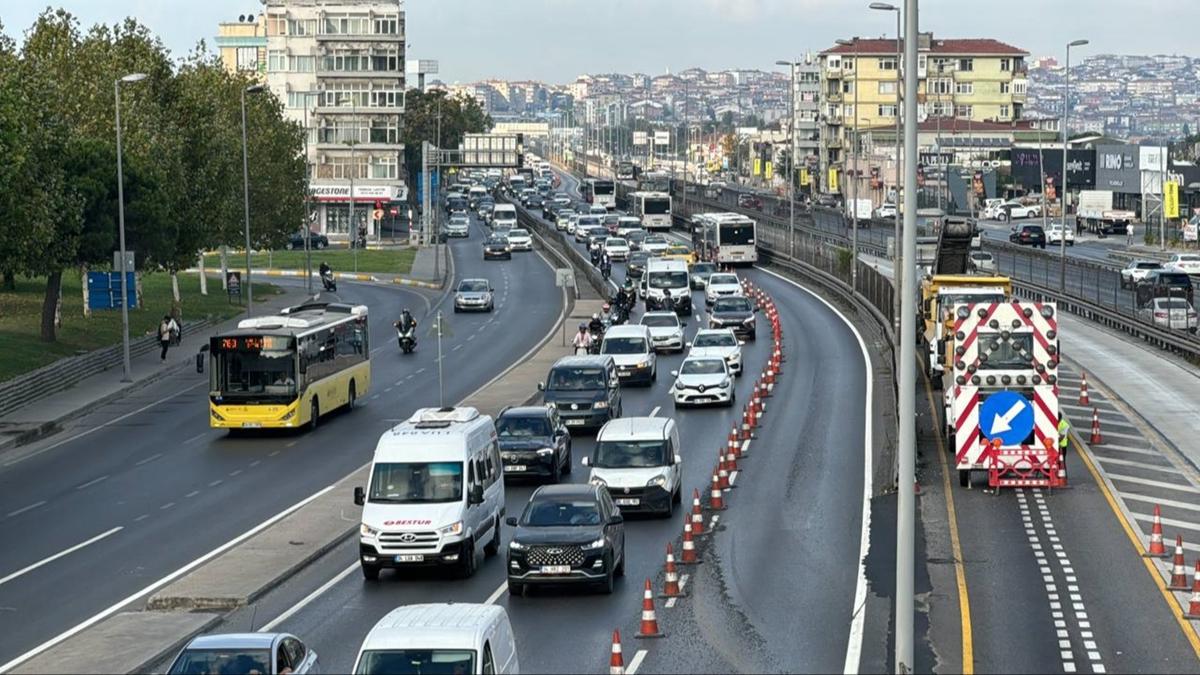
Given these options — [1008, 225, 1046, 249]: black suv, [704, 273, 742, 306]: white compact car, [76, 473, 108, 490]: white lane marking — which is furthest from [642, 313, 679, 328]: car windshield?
[1008, 225, 1046, 249]: black suv

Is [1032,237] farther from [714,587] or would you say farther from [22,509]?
[714,587]

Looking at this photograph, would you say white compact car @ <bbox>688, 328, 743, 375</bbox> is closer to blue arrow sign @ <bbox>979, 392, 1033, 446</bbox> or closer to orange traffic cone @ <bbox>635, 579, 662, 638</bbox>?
blue arrow sign @ <bbox>979, 392, 1033, 446</bbox>

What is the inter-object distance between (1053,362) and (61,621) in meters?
19.0

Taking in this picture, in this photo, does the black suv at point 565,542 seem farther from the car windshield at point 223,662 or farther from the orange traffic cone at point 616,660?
the car windshield at point 223,662

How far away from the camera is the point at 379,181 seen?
153875 mm

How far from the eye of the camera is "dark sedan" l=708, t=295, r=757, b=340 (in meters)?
68.5

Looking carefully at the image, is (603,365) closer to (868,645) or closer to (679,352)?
(679,352)

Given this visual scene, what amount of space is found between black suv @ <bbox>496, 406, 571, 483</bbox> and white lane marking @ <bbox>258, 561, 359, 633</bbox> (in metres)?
7.87

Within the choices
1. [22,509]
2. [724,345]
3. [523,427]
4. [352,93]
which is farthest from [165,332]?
[352,93]

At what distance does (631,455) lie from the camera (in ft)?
118

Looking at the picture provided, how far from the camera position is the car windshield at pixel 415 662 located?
18969mm

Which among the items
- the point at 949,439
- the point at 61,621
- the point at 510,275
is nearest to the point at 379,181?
the point at 510,275

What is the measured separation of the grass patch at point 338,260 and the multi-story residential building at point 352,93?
22065 mm

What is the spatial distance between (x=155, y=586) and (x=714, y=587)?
350 inches
